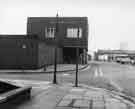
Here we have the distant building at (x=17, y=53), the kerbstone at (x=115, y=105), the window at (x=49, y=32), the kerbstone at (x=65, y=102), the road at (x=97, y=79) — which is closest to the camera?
the kerbstone at (x=115, y=105)

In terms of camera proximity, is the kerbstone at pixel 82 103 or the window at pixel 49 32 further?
the window at pixel 49 32

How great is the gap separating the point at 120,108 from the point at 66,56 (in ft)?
103


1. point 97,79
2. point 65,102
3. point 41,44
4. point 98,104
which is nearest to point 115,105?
point 98,104

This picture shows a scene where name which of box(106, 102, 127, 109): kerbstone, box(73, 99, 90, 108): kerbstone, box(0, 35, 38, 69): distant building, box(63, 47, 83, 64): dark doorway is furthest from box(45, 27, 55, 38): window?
box(106, 102, 127, 109): kerbstone

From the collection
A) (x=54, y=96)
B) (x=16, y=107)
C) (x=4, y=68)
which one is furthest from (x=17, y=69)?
(x=16, y=107)

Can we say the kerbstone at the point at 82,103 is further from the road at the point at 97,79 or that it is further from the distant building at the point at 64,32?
the distant building at the point at 64,32

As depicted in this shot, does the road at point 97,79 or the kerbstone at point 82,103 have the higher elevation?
the kerbstone at point 82,103

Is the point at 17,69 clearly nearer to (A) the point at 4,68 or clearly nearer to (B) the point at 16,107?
(A) the point at 4,68

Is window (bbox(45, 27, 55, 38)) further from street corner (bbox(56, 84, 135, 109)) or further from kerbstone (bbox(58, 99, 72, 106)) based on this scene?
kerbstone (bbox(58, 99, 72, 106))

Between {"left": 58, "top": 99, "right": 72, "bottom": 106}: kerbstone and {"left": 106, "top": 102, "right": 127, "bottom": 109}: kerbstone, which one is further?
{"left": 58, "top": 99, "right": 72, "bottom": 106}: kerbstone

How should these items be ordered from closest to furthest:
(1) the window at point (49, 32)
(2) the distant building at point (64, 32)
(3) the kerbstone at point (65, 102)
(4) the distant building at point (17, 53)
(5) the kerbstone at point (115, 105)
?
1. (5) the kerbstone at point (115, 105)
2. (3) the kerbstone at point (65, 102)
3. (4) the distant building at point (17, 53)
4. (2) the distant building at point (64, 32)
5. (1) the window at point (49, 32)

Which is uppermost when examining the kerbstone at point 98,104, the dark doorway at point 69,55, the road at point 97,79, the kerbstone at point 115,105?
the dark doorway at point 69,55

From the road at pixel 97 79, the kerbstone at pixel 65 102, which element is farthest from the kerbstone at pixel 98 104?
the road at pixel 97 79

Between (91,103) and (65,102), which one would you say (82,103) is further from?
(65,102)
